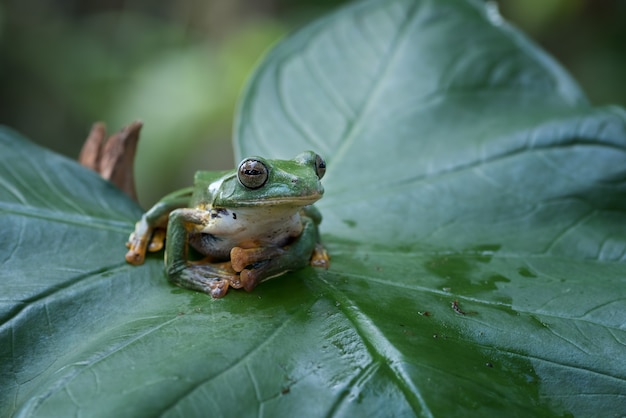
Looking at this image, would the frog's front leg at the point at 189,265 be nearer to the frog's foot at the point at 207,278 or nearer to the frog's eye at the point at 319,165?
the frog's foot at the point at 207,278

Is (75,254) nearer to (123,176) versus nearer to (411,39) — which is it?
(123,176)

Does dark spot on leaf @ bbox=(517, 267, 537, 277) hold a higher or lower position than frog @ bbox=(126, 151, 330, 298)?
lower

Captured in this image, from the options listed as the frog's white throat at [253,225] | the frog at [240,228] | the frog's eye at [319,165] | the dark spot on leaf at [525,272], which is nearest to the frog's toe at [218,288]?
the frog at [240,228]

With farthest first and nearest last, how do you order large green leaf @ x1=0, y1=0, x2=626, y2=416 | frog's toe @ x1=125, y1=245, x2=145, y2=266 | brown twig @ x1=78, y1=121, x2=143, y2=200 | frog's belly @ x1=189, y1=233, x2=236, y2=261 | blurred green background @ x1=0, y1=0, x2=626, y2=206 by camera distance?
blurred green background @ x1=0, y1=0, x2=626, y2=206
brown twig @ x1=78, y1=121, x2=143, y2=200
frog's belly @ x1=189, y1=233, x2=236, y2=261
frog's toe @ x1=125, y1=245, x2=145, y2=266
large green leaf @ x1=0, y1=0, x2=626, y2=416

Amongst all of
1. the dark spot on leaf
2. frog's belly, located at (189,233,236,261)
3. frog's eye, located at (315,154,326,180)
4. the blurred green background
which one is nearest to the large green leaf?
the dark spot on leaf

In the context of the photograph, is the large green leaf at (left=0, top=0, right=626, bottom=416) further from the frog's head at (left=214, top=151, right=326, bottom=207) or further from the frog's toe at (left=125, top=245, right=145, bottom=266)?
the frog's head at (left=214, top=151, right=326, bottom=207)

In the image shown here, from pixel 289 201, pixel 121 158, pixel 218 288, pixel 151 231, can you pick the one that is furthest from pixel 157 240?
pixel 121 158

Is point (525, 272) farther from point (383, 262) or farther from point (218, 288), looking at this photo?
point (218, 288)
